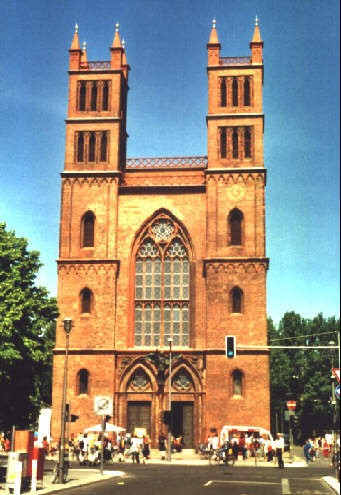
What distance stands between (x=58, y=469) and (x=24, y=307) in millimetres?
7520

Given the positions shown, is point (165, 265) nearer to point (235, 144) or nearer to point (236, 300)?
point (236, 300)

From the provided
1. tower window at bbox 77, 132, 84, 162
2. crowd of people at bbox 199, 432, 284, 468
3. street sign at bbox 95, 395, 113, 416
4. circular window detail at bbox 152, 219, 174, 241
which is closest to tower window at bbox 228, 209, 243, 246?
circular window detail at bbox 152, 219, 174, 241

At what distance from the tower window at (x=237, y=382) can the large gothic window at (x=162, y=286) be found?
3874 millimetres

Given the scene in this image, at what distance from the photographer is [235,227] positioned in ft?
161

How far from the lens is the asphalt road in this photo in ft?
74.0

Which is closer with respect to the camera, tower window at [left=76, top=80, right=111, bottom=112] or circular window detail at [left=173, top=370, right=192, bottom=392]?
circular window detail at [left=173, top=370, right=192, bottom=392]

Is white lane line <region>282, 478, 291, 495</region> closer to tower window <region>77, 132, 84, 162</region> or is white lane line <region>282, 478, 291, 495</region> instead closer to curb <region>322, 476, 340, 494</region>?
curb <region>322, 476, 340, 494</region>

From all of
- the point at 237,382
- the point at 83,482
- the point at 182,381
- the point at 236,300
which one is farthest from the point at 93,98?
A: the point at 83,482

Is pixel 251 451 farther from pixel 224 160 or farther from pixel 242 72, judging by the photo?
pixel 242 72

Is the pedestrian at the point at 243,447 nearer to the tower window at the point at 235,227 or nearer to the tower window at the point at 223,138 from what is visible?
the tower window at the point at 235,227

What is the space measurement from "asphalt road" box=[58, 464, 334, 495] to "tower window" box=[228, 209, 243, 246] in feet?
57.9

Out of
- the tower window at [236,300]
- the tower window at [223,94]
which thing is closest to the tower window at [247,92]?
the tower window at [223,94]

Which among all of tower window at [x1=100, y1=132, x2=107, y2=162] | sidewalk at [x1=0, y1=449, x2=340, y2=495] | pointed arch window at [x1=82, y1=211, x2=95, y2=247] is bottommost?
sidewalk at [x1=0, y1=449, x2=340, y2=495]

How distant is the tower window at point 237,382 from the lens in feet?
152
